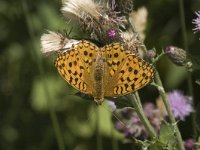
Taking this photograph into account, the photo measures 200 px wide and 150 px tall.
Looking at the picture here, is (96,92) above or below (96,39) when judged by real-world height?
below

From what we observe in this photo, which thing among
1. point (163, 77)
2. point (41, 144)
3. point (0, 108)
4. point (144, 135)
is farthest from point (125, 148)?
point (0, 108)

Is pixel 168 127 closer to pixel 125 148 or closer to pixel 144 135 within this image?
pixel 144 135

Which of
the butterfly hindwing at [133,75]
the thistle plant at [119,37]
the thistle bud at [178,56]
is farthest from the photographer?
the thistle bud at [178,56]

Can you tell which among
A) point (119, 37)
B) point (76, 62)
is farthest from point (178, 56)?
point (76, 62)

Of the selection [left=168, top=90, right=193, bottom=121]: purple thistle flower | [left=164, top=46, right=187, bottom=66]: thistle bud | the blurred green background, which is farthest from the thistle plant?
the blurred green background

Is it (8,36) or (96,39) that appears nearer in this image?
(96,39)

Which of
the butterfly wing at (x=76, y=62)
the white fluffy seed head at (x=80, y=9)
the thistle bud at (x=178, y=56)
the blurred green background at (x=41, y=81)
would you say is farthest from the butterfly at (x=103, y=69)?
the blurred green background at (x=41, y=81)

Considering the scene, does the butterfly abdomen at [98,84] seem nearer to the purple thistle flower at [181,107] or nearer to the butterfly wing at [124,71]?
the butterfly wing at [124,71]
